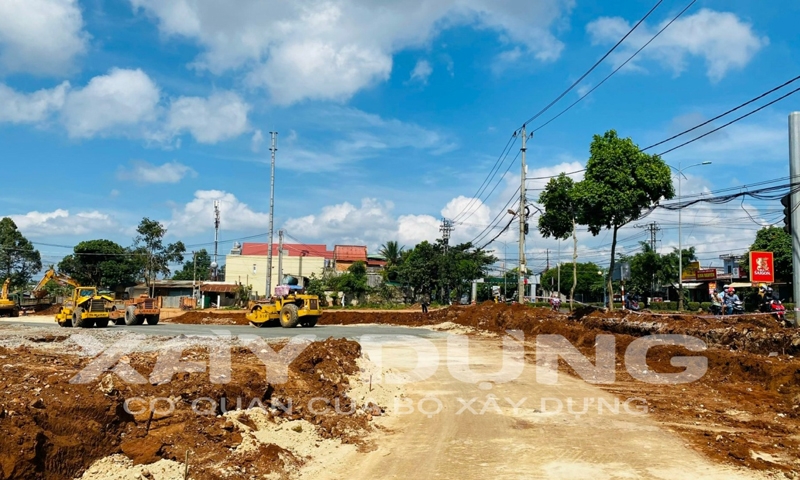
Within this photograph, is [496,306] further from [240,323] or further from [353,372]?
[353,372]

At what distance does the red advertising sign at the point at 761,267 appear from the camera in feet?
70.2

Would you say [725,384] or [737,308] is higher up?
[737,308]

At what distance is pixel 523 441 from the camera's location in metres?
7.84

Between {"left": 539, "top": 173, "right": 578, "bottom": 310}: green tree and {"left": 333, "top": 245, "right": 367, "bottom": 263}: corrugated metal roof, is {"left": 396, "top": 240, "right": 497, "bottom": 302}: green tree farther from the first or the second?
{"left": 539, "top": 173, "right": 578, "bottom": 310}: green tree

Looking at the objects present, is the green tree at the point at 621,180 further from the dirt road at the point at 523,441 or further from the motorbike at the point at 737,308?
the dirt road at the point at 523,441

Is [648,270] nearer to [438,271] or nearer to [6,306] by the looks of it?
[438,271]

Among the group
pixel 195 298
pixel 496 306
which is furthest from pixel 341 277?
pixel 496 306

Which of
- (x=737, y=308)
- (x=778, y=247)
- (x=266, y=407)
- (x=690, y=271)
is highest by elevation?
(x=778, y=247)

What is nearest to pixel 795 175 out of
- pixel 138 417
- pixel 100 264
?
pixel 138 417

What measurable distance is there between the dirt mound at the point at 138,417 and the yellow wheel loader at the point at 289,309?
20.1 meters

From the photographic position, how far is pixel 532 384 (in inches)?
477

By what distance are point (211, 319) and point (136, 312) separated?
6.78 m

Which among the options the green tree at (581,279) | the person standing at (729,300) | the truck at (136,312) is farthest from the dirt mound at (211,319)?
the green tree at (581,279)

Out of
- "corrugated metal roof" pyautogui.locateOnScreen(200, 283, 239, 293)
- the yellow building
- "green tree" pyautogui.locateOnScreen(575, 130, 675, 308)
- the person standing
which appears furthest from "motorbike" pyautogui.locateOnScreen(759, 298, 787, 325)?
the yellow building
